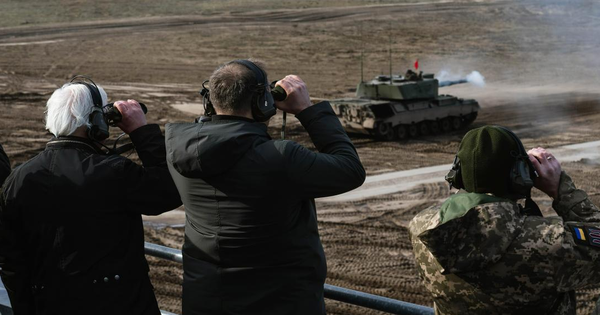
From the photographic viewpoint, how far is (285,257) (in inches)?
121

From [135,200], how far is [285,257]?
700mm

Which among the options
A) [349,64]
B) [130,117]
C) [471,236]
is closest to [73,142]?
[130,117]

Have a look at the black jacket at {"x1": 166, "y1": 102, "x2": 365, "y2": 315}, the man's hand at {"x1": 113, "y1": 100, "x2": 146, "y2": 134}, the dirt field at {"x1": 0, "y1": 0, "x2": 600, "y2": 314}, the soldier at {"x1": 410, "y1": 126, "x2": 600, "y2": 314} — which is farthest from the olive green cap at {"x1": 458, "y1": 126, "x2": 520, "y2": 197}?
the dirt field at {"x1": 0, "y1": 0, "x2": 600, "y2": 314}

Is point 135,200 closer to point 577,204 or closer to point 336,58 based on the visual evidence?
point 577,204

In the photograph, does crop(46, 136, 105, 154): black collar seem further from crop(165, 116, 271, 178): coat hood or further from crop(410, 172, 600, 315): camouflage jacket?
crop(410, 172, 600, 315): camouflage jacket

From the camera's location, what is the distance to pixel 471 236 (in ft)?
9.05

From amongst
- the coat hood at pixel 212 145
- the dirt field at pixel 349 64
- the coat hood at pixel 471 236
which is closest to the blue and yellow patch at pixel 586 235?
the coat hood at pixel 471 236

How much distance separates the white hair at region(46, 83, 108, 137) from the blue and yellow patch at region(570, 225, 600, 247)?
1963mm

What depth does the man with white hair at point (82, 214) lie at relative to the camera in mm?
3334

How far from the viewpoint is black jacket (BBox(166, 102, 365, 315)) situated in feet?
9.88

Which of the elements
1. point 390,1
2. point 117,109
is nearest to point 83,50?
point 390,1

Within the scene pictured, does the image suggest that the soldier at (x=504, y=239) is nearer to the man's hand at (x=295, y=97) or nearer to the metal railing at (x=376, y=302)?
the metal railing at (x=376, y=302)

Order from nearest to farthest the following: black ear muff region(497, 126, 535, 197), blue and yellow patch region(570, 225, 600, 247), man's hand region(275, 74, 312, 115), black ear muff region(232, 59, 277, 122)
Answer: blue and yellow patch region(570, 225, 600, 247), black ear muff region(497, 126, 535, 197), black ear muff region(232, 59, 277, 122), man's hand region(275, 74, 312, 115)

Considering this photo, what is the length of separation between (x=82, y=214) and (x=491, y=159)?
1.64 meters
